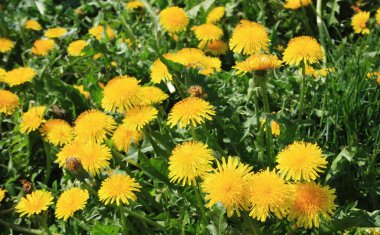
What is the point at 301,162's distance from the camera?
1.48 m

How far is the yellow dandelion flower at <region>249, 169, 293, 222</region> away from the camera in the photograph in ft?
4.56

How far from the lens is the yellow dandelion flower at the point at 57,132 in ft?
6.85

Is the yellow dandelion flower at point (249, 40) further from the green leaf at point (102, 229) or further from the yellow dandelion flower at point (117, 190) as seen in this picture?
the green leaf at point (102, 229)

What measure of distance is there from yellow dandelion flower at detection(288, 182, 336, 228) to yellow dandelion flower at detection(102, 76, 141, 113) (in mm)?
714

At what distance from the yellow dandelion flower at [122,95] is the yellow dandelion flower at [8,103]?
2.56 ft

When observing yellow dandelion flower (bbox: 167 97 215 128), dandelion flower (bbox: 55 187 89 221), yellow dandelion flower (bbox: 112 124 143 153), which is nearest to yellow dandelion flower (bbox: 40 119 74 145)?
yellow dandelion flower (bbox: 112 124 143 153)

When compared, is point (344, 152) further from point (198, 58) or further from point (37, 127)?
point (37, 127)

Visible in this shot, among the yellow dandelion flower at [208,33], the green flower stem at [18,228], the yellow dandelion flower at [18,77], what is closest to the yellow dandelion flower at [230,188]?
the green flower stem at [18,228]

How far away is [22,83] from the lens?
252cm

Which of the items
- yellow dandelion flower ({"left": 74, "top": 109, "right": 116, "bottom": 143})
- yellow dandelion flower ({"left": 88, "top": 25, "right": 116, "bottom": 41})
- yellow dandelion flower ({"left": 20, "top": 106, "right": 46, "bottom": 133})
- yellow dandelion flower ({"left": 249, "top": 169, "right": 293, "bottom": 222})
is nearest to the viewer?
→ yellow dandelion flower ({"left": 249, "top": 169, "right": 293, "bottom": 222})

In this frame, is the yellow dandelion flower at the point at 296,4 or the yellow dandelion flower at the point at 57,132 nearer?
the yellow dandelion flower at the point at 57,132

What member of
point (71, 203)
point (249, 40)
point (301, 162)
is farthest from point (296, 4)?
point (71, 203)

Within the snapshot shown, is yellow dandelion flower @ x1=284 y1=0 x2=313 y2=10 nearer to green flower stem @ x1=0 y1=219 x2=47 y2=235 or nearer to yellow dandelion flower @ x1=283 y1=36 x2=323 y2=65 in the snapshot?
yellow dandelion flower @ x1=283 y1=36 x2=323 y2=65

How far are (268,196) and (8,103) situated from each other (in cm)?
154
